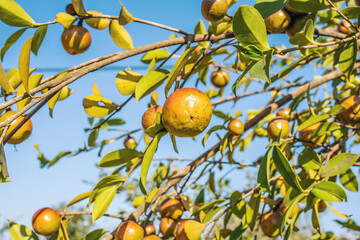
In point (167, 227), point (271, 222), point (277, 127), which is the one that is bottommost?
point (271, 222)

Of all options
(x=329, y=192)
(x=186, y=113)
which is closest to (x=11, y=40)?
(x=186, y=113)

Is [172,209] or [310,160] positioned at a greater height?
[310,160]

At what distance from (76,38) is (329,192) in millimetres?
1059

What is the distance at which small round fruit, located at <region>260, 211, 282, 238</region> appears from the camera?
65.9 inches

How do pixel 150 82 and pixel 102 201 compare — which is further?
pixel 102 201

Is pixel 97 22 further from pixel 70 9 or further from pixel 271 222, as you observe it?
pixel 271 222

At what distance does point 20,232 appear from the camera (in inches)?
52.5

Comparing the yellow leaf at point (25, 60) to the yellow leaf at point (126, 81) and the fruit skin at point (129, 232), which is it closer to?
the yellow leaf at point (126, 81)

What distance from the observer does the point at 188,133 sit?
88cm

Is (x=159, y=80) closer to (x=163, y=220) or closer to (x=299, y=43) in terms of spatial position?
(x=299, y=43)

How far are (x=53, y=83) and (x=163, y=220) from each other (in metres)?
0.99

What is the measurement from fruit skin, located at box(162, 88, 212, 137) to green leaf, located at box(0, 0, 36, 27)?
23.4 inches

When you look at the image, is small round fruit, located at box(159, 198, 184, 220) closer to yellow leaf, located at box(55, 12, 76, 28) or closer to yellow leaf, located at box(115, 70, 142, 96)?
yellow leaf, located at box(115, 70, 142, 96)

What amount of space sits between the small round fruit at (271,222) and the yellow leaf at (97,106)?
944mm
